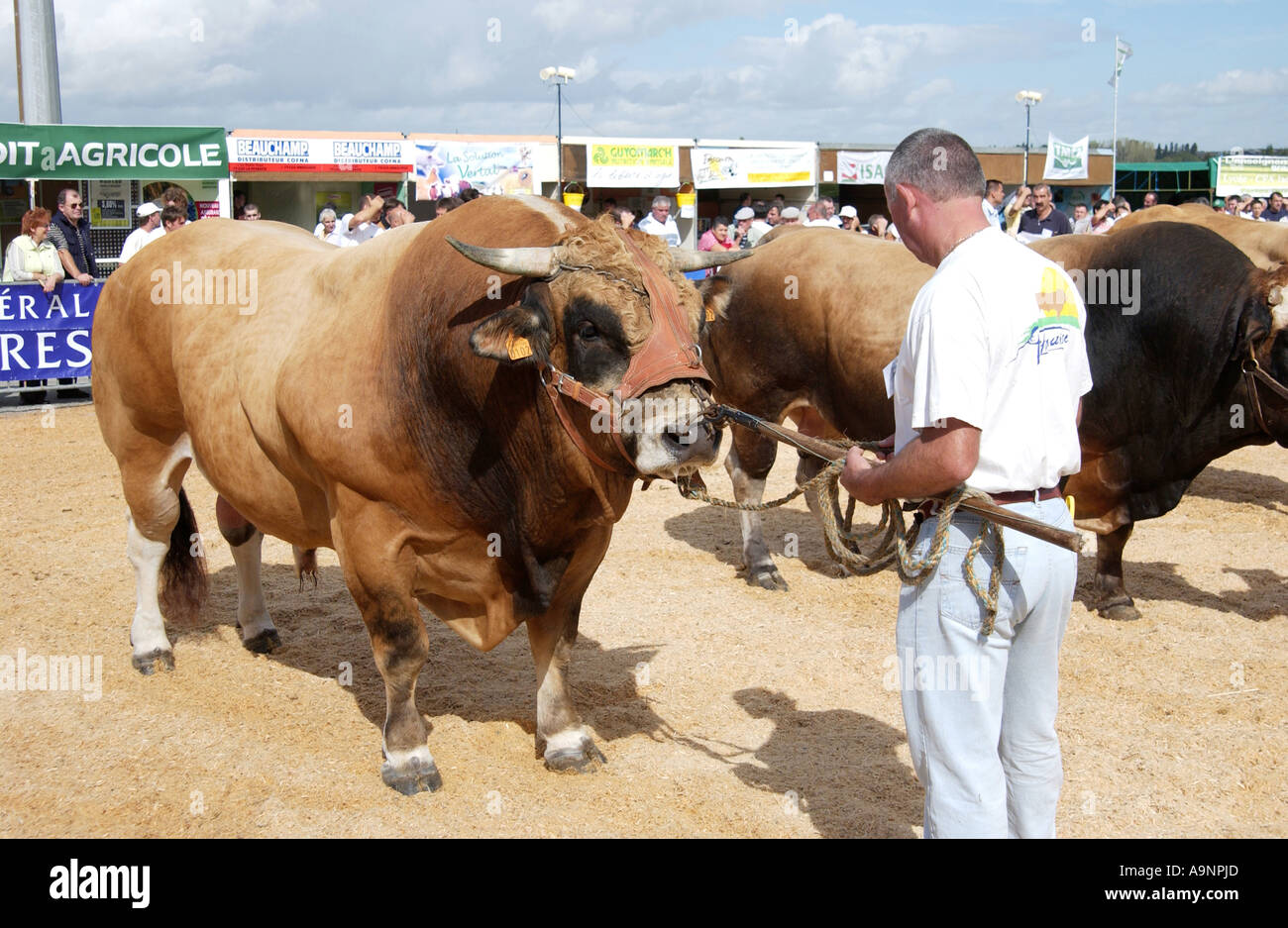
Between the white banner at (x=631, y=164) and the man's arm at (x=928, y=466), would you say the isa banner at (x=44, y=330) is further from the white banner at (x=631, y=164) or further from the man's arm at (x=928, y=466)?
the white banner at (x=631, y=164)

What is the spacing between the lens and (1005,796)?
117 inches

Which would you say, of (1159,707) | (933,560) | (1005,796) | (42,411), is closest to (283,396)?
(933,560)

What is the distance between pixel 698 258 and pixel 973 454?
180 centimetres

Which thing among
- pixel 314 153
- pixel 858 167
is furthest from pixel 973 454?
pixel 858 167

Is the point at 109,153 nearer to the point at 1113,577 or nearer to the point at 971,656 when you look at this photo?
the point at 1113,577

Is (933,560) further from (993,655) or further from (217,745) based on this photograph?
(217,745)

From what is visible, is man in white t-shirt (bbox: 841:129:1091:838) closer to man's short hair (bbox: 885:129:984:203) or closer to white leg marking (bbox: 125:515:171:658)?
man's short hair (bbox: 885:129:984:203)

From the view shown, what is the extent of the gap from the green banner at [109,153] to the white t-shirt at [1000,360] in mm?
13829

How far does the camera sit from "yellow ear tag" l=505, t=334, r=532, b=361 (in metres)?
3.55

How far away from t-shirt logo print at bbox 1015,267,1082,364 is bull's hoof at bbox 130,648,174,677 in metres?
4.76

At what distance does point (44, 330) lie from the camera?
12703 mm

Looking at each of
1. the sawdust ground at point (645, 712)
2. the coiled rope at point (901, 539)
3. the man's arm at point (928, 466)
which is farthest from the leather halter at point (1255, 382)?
the man's arm at point (928, 466)

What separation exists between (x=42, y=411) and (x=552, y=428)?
10924mm

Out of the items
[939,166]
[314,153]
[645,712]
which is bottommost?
[645,712]
